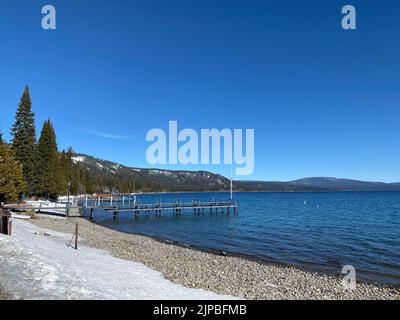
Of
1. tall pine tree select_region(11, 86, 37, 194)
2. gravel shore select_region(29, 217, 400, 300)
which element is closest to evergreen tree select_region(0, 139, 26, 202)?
tall pine tree select_region(11, 86, 37, 194)

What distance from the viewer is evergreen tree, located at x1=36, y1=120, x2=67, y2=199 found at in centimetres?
5972

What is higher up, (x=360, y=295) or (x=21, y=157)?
(x=21, y=157)

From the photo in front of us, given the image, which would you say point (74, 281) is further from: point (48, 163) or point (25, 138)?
point (48, 163)

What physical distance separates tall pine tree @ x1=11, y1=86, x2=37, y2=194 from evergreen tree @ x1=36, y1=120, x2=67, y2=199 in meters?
4.18

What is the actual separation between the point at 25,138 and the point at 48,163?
29.9 ft

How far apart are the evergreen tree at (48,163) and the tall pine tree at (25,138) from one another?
4176 mm

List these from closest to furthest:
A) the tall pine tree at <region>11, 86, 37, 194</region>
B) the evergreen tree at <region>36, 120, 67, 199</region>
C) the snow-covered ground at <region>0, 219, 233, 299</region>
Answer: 1. the snow-covered ground at <region>0, 219, 233, 299</region>
2. the tall pine tree at <region>11, 86, 37, 194</region>
3. the evergreen tree at <region>36, 120, 67, 199</region>

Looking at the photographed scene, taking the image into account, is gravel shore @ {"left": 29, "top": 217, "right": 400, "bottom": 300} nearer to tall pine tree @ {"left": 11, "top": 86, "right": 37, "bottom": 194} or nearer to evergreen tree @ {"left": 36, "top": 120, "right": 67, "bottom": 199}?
tall pine tree @ {"left": 11, "top": 86, "right": 37, "bottom": 194}

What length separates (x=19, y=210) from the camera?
41000mm

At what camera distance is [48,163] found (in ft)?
198
